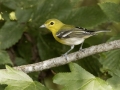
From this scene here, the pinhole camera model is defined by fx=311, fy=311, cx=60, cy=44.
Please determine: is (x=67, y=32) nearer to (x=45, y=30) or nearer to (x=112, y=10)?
(x=45, y=30)

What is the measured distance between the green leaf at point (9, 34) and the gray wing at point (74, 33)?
0.37 m

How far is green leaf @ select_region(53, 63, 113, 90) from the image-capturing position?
1.85 metres

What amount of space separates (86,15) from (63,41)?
30 centimetres

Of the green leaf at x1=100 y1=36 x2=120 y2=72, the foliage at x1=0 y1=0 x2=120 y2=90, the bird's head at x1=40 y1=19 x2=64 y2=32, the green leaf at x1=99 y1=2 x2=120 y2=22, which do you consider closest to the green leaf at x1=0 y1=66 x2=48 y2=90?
the foliage at x1=0 y1=0 x2=120 y2=90

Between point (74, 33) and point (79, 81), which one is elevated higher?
point (79, 81)

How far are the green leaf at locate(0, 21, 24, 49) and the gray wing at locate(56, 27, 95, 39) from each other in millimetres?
367

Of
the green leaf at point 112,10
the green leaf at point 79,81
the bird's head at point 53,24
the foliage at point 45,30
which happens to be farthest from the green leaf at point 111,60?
the bird's head at point 53,24

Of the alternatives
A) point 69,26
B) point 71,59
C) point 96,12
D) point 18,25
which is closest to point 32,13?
point 18,25

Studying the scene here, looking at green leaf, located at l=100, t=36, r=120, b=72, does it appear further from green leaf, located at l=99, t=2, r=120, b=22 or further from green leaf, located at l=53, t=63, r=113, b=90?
green leaf, located at l=53, t=63, r=113, b=90

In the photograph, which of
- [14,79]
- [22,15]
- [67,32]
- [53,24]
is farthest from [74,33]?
[14,79]

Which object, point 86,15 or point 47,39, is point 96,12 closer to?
point 86,15

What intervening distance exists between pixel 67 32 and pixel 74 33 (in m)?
0.11

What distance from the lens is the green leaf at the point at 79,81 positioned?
6.07ft

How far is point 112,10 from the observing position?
2.33 m
